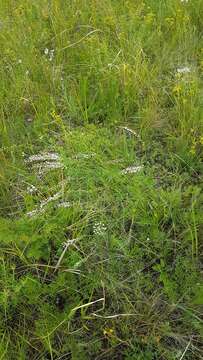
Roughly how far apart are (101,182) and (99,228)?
0.36 m

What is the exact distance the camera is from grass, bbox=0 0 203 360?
204 cm

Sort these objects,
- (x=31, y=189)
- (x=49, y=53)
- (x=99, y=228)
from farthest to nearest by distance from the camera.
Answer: (x=49, y=53)
(x=31, y=189)
(x=99, y=228)

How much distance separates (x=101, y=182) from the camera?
2.52 meters

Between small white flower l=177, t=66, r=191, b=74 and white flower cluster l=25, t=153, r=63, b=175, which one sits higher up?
small white flower l=177, t=66, r=191, b=74

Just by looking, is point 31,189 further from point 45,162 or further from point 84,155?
point 84,155

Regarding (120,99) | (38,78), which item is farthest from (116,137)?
(38,78)

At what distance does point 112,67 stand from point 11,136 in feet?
2.68

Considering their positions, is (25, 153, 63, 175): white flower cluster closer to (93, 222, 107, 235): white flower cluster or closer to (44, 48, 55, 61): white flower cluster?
(93, 222, 107, 235): white flower cluster

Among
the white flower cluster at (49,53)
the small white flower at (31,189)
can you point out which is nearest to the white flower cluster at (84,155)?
the small white flower at (31,189)

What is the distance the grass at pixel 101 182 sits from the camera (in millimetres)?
2045

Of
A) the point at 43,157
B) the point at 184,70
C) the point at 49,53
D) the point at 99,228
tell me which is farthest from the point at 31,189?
the point at 49,53

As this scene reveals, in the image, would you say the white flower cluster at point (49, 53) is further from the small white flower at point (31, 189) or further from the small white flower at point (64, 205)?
the small white flower at point (64, 205)

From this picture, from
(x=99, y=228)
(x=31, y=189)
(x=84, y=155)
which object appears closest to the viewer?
(x=99, y=228)

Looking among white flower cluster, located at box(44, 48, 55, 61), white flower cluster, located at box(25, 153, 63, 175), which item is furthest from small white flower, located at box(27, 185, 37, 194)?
white flower cluster, located at box(44, 48, 55, 61)
